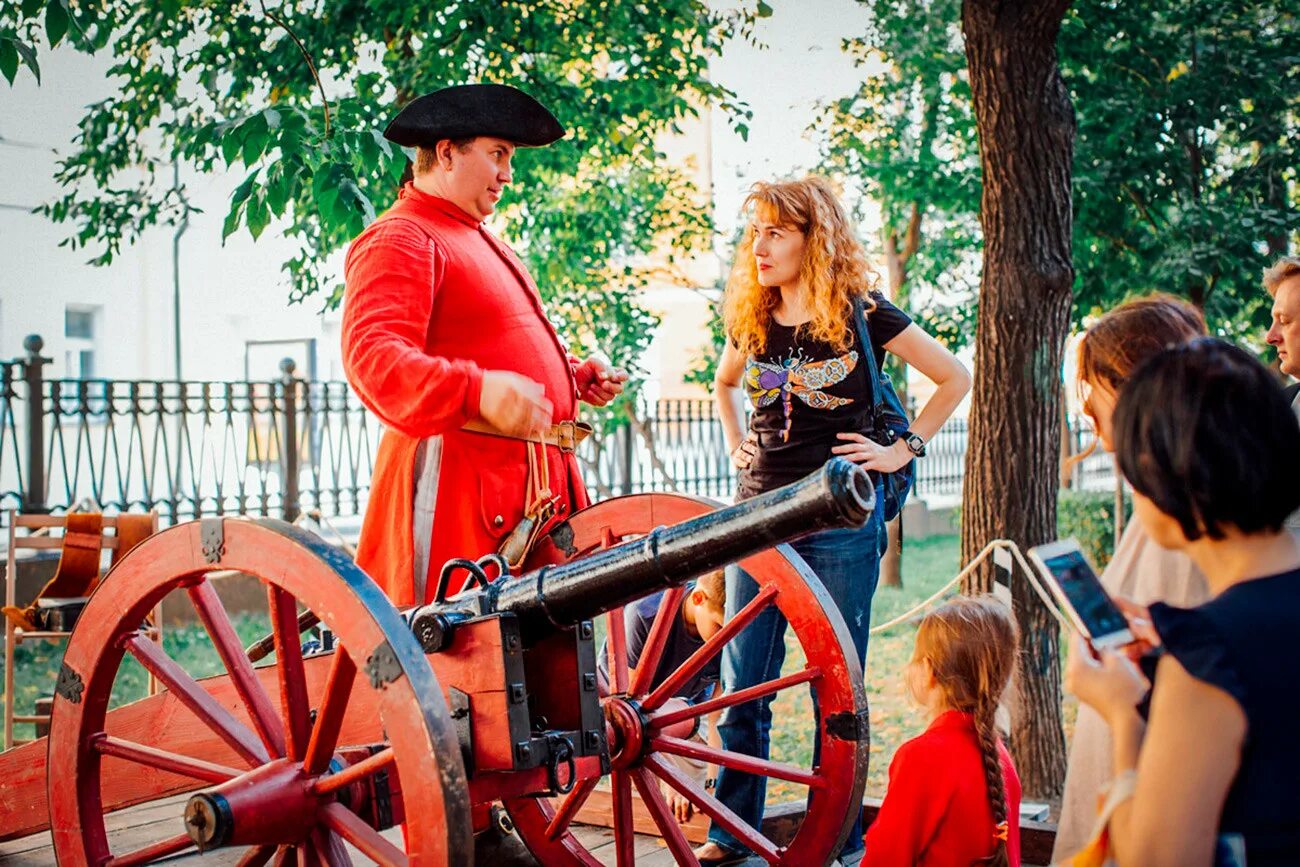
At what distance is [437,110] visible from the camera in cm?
317

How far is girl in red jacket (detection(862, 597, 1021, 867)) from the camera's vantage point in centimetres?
262

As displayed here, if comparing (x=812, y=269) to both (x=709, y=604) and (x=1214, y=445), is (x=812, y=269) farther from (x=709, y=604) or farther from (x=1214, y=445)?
(x=1214, y=445)

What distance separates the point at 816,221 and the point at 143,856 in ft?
7.24

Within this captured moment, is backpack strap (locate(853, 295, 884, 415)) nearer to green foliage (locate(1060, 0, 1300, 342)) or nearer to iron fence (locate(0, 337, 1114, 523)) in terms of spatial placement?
iron fence (locate(0, 337, 1114, 523))

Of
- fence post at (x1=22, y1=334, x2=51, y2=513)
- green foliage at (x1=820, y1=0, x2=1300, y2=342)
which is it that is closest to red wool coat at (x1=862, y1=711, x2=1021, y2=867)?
green foliage at (x1=820, y1=0, x2=1300, y2=342)

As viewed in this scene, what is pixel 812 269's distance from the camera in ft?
11.5

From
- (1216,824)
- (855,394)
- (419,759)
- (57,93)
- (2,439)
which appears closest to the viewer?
(1216,824)

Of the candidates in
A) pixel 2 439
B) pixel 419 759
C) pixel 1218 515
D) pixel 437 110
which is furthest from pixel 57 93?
pixel 1218 515

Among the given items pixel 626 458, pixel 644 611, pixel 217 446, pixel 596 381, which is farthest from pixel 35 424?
pixel 596 381

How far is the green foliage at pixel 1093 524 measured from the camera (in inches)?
469

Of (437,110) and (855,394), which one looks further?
(855,394)

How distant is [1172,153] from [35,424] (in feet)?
26.0

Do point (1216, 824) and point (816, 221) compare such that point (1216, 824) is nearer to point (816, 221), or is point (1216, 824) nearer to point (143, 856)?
point (143, 856)

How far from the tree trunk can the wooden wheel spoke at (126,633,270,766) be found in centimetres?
341
